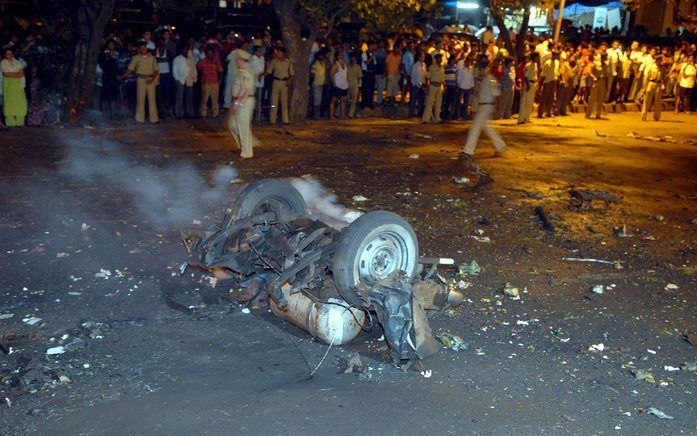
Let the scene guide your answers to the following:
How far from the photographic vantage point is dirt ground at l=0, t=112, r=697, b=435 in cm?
485

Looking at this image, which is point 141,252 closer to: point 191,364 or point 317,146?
point 191,364

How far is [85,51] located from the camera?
16969 mm

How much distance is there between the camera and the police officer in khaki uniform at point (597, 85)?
74.9ft

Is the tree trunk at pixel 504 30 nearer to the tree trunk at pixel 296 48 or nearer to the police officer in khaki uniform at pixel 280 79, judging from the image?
the tree trunk at pixel 296 48

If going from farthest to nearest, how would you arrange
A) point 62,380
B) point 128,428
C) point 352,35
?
point 352,35, point 62,380, point 128,428

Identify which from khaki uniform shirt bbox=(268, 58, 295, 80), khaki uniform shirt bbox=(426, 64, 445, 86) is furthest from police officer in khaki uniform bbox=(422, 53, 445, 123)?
khaki uniform shirt bbox=(268, 58, 295, 80)

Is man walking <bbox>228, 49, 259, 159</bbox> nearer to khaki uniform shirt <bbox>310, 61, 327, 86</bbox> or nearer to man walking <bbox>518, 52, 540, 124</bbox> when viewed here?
khaki uniform shirt <bbox>310, 61, 327, 86</bbox>

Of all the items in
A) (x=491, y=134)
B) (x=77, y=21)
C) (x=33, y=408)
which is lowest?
(x=33, y=408)

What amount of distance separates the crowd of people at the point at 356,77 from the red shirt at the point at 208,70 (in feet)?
0.08

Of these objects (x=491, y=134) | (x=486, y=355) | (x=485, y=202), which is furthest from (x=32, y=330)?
(x=491, y=134)

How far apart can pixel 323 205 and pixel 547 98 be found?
15.1 metres

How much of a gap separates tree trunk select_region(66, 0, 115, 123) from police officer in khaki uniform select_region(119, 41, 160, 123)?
0.79 m

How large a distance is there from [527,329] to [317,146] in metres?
9.88

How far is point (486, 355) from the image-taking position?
582cm
